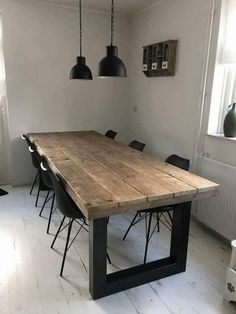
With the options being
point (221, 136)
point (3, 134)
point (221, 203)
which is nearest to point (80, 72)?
point (221, 136)

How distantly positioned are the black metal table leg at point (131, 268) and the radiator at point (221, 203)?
63cm

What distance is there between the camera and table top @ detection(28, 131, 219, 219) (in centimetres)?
164

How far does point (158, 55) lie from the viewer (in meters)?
3.42

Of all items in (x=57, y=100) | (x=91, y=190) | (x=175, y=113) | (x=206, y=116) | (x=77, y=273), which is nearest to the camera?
(x=91, y=190)

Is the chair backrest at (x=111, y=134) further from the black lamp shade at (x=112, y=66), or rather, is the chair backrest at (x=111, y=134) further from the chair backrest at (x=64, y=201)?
the chair backrest at (x=64, y=201)

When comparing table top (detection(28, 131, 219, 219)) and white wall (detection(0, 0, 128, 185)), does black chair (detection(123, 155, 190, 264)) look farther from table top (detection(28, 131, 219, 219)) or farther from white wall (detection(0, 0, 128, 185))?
white wall (detection(0, 0, 128, 185))

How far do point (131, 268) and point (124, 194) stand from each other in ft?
2.46

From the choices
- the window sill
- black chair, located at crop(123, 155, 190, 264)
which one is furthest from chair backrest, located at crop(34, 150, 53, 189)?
the window sill

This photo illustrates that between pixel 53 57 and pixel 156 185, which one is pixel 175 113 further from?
pixel 53 57

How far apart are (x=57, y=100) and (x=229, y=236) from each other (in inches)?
118

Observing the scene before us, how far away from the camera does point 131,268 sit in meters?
2.11

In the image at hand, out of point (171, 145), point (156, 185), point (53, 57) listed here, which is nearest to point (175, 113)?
point (171, 145)

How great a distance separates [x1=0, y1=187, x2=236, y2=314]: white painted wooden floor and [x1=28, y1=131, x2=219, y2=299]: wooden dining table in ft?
0.37

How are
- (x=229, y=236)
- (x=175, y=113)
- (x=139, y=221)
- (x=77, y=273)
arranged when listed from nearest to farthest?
1. (x=77, y=273)
2. (x=229, y=236)
3. (x=139, y=221)
4. (x=175, y=113)
